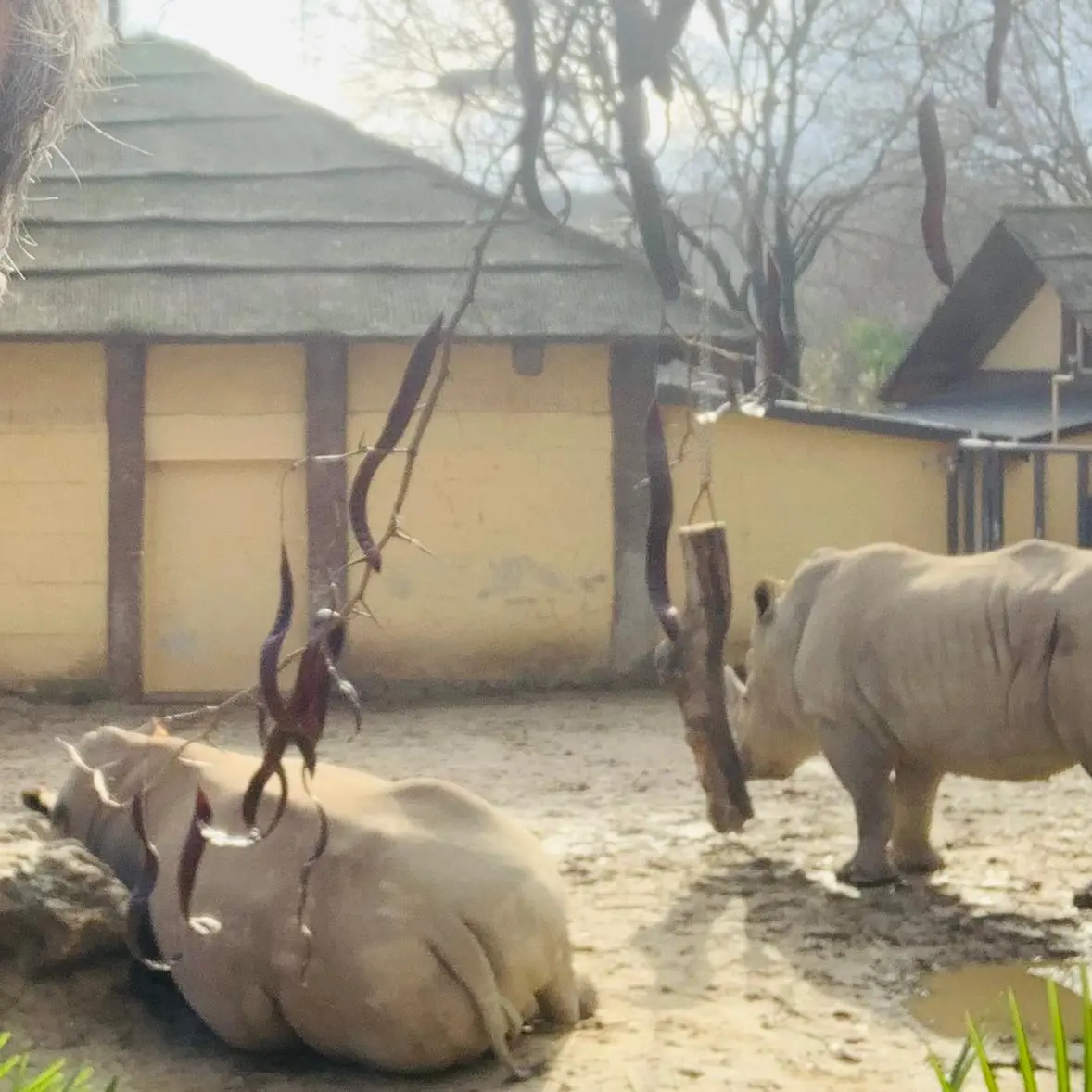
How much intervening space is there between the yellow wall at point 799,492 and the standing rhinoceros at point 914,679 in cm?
470

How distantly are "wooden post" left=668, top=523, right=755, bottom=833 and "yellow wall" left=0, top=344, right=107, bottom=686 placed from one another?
603 centimetres

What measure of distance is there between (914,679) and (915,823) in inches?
25.2

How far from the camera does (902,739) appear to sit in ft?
17.6

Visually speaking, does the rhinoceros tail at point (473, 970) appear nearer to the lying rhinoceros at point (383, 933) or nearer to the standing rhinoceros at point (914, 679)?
the lying rhinoceros at point (383, 933)

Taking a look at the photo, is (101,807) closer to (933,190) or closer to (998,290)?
(933,190)

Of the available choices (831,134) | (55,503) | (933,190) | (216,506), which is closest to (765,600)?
(933,190)

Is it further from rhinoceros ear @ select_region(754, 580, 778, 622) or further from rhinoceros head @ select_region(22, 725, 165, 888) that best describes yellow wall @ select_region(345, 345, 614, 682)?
rhinoceros head @ select_region(22, 725, 165, 888)

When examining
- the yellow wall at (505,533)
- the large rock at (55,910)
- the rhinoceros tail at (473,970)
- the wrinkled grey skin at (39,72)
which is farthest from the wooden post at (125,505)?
the rhinoceros tail at (473,970)

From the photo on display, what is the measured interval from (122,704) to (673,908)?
5842mm

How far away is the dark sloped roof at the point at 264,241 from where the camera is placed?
10.1 meters

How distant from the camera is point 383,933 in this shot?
350 cm

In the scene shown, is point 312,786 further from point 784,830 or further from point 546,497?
point 546,497

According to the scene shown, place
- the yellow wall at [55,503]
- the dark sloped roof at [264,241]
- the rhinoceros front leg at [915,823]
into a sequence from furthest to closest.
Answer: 1. the yellow wall at [55,503]
2. the dark sloped roof at [264,241]
3. the rhinoceros front leg at [915,823]

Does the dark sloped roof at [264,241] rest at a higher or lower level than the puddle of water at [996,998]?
higher
